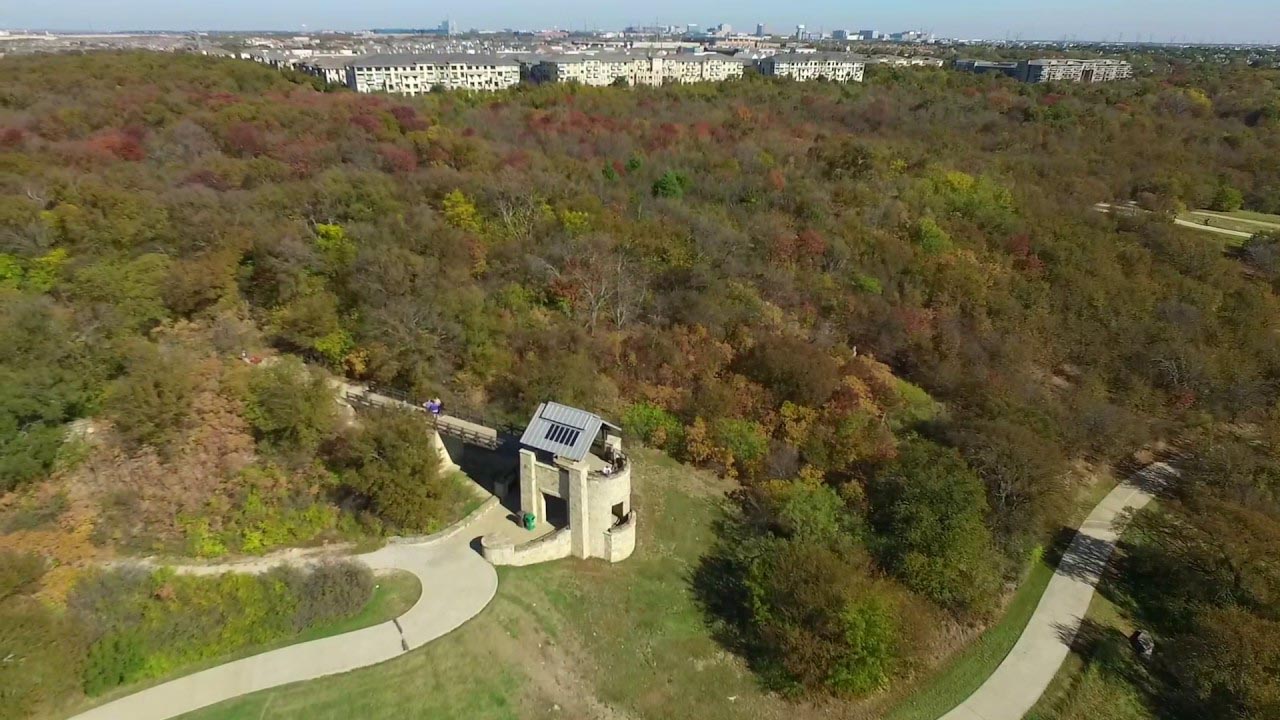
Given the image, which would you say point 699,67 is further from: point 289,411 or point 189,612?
point 189,612

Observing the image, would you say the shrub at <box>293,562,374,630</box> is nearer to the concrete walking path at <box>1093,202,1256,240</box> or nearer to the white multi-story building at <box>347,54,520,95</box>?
the concrete walking path at <box>1093,202,1256,240</box>

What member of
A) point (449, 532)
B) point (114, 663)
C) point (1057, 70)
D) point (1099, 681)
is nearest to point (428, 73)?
point (449, 532)

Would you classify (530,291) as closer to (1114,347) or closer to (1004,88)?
(1114,347)

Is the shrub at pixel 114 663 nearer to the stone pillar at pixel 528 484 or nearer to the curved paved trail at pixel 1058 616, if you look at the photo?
the stone pillar at pixel 528 484

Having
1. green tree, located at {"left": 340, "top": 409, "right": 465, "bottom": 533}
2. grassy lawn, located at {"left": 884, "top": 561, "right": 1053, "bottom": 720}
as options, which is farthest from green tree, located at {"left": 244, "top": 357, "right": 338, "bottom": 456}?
grassy lawn, located at {"left": 884, "top": 561, "right": 1053, "bottom": 720}

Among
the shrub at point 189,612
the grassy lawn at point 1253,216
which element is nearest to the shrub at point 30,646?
the shrub at point 189,612

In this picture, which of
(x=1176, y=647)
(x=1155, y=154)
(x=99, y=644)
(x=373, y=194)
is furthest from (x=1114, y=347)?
(x=99, y=644)
